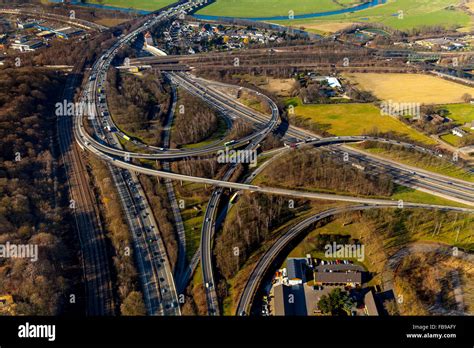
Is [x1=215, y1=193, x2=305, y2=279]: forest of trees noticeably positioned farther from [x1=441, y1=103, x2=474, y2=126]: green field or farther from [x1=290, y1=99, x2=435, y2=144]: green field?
[x1=441, y1=103, x2=474, y2=126]: green field

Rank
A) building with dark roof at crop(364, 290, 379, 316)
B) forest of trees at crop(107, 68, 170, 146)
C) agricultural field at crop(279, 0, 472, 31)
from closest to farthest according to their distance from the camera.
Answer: building with dark roof at crop(364, 290, 379, 316)
forest of trees at crop(107, 68, 170, 146)
agricultural field at crop(279, 0, 472, 31)

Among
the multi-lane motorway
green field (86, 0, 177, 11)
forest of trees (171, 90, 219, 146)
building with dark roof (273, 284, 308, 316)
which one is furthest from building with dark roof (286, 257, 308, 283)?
green field (86, 0, 177, 11)

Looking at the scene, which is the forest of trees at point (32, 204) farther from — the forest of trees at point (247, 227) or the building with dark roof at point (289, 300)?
the building with dark roof at point (289, 300)

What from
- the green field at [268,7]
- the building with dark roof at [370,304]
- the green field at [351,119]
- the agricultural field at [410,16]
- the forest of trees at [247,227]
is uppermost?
the green field at [268,7]

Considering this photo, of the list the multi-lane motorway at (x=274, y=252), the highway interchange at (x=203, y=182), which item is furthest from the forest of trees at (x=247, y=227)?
the multi-lane motorway at (x=274, y=252)

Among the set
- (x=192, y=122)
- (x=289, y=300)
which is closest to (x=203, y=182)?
(x=192, y=122)

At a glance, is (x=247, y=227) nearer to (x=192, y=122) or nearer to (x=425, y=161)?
(x=192, y=122)

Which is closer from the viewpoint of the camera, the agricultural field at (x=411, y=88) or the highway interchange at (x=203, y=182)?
the highway interchange at (x=203, y=182)
